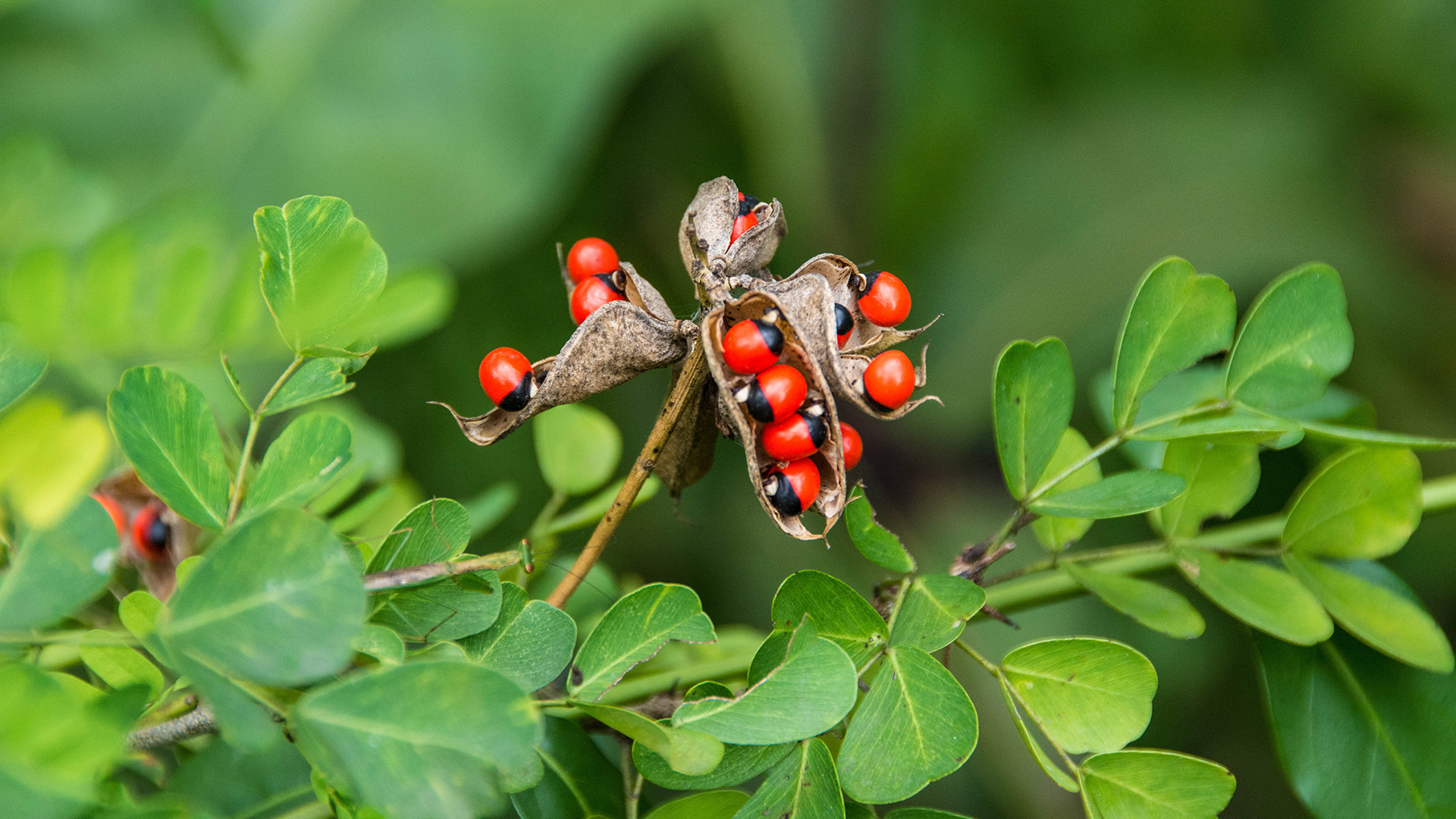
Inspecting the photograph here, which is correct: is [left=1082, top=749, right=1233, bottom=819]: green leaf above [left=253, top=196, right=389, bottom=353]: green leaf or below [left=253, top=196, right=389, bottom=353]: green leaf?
below

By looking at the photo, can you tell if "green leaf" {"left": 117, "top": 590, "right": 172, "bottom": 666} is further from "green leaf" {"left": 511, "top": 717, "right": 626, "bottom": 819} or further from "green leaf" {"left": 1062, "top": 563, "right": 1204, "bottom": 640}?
"green leaf" {"left": 1062, "top": 563, "right": 1204, "bottom": 640}

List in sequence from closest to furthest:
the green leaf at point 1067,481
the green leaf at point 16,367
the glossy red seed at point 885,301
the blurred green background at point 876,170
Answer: the green leaf at point 16,367 < the glossy red seed at point 885,301 < the green leaf at point 1067,481 < the blurred green background at point 876,170

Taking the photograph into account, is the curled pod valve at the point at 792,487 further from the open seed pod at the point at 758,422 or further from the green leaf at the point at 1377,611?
the green leaf at the point at 1377,611

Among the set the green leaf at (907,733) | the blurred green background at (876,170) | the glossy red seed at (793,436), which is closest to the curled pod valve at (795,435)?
the glossy red seed at (793,436)

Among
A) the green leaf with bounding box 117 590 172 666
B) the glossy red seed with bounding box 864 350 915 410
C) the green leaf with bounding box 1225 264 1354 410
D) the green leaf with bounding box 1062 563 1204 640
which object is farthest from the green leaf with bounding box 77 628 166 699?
the green leaf with bounding box 1225 264 1354 410

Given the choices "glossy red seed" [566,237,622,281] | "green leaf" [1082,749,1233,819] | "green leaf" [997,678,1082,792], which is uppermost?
"glossy red seed" [566,237,622,281]

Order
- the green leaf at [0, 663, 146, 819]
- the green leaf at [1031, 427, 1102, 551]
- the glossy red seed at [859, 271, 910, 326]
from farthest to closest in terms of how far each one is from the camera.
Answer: the green leaf at [1031, 427, 1102, 551]
the glossy red seed at [859, 271, 910, 326]
the green leaf at [0, 663, 146, 819]

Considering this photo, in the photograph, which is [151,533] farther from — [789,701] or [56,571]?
[789,701]
